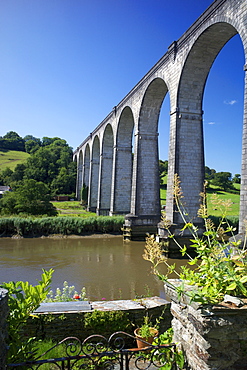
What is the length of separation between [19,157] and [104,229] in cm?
6670

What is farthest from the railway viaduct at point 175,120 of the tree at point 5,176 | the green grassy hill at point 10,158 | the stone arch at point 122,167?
the green grassy hill at point 10,158

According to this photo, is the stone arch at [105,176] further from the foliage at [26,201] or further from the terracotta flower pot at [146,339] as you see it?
the terracotta flower pot at [146,339]

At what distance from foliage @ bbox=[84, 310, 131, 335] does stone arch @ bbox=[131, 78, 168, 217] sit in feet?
38.0

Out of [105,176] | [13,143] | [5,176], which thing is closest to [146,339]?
[105,176]

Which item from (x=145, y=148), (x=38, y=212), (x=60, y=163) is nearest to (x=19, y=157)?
(x=60, y=163)

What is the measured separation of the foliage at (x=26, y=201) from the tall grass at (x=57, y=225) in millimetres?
2325

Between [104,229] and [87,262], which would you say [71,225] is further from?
[87,262]

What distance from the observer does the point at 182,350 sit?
2572mm

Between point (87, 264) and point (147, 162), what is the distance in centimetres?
750

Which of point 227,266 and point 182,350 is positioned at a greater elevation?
point 227,266

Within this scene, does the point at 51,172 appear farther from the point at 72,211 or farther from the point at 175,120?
the point at 175,120

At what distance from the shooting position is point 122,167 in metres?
19.4

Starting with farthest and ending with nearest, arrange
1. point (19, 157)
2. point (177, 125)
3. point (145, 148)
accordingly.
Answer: point (19, 157), point (145, 148), point (177, 125)

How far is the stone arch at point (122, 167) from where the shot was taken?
19.2 m
